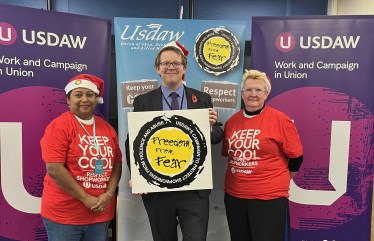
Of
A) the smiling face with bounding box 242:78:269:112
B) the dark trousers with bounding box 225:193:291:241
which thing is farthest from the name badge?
the smiling face with bounding box 242:78:269:112

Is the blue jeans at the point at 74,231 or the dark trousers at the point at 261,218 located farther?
the dark trousers at the point at 261,218

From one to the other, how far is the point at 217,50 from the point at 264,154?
1.06m

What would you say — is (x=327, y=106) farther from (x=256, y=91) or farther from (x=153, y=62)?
(x=153, y=62)

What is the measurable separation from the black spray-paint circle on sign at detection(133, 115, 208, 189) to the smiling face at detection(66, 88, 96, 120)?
371mm

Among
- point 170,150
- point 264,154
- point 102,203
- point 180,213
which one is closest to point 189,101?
point 170,150

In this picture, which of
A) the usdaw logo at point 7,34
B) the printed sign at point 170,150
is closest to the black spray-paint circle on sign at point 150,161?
the printed sign at point 170,150

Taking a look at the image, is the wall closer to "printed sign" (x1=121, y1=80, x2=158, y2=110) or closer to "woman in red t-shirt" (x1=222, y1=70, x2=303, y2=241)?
"printed sign" (x1=121, y1=80, x2=158, y2=110)

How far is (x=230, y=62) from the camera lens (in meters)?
2.28

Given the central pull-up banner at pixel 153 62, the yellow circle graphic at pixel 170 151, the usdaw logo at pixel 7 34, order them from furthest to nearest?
1. the central pull-up banner at pixel 153 62
2. the usdaw logo at pixel 7 34
3. the yellow circle graphic at pixel 170 151

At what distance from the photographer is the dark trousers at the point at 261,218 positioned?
166cm

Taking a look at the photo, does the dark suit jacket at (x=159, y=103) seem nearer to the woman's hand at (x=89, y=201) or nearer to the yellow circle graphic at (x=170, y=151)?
the yellow circle graphic at (x=170, y=151)

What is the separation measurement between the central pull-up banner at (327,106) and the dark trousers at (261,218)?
745mm

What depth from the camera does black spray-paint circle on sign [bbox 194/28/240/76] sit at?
225 centimetres

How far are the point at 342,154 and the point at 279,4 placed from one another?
3.65m
